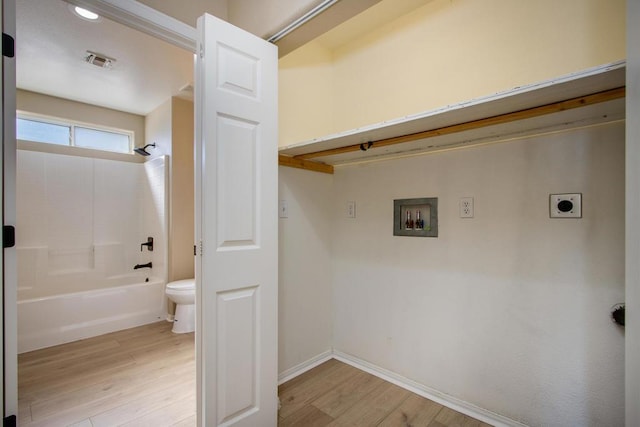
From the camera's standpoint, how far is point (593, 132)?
4.38ft

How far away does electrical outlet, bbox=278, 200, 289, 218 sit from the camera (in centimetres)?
201

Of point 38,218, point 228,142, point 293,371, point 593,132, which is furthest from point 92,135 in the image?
point 593,132

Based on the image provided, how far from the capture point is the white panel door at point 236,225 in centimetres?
131

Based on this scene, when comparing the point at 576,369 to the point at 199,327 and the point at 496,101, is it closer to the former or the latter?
the point at 496,101

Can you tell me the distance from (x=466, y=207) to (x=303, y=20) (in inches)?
51.9

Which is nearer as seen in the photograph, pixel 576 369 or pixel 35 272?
pixel 576 369

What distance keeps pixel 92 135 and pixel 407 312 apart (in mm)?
Result: 4157

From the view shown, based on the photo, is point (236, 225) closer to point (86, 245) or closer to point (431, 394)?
point (431, 394)

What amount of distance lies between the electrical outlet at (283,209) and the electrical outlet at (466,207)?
110cm

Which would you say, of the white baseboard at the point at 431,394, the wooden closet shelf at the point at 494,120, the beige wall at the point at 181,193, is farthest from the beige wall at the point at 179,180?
the white baseboard at the point at 431,394

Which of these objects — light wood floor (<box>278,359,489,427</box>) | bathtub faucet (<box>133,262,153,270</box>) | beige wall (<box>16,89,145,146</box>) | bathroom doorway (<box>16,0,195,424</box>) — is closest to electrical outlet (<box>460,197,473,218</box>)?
light wood floor (<box>278,359,489,427</box>)

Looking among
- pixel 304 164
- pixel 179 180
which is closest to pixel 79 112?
pixel 179 180

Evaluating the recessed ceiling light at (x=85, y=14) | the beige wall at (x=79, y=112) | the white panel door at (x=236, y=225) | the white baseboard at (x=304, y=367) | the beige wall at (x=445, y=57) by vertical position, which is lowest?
the white baseboard at (x=304, y=367)

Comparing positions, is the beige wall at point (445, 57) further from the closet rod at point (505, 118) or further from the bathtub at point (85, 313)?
the bathtub at point (85, 313)
